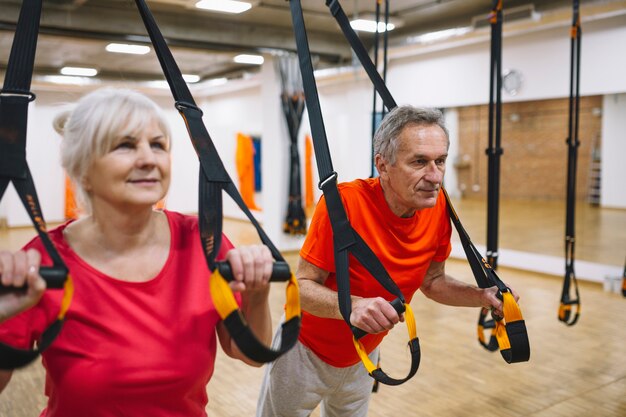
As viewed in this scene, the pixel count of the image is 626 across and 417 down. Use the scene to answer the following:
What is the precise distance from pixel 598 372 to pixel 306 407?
9.82 ft

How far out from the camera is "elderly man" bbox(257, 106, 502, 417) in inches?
73.0

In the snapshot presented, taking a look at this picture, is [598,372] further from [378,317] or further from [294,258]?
[294,258]

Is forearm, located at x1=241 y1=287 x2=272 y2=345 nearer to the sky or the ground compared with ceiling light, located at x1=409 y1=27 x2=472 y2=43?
nearer to the ground

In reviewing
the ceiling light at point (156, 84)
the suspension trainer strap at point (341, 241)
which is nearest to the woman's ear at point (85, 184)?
the suspension trainer strap at point (341, 241)

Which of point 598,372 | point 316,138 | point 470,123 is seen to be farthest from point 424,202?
point 470,123

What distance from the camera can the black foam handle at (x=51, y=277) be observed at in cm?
99

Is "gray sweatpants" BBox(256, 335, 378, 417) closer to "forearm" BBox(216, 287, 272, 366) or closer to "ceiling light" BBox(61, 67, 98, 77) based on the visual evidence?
"forearm" BBox(216, 287, 272, 366)

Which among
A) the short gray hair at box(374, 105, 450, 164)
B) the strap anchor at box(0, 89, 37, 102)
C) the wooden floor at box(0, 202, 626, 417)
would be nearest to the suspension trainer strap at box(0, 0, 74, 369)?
the strap anchor at box(0, 89, 37, 102)

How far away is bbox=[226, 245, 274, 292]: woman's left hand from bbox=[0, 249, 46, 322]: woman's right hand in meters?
0.32

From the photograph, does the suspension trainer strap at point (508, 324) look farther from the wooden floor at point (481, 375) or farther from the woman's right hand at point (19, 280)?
the wooden floor at point (481, 375)

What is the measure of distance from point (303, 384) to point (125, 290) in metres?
1.05

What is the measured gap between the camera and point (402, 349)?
16.0 ft

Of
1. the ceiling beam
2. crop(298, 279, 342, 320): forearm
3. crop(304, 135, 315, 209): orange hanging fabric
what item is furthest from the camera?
crop(304, 135, 315, 209): orange hanging fabric

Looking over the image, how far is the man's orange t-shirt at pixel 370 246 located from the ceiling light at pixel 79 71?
40.7ft
